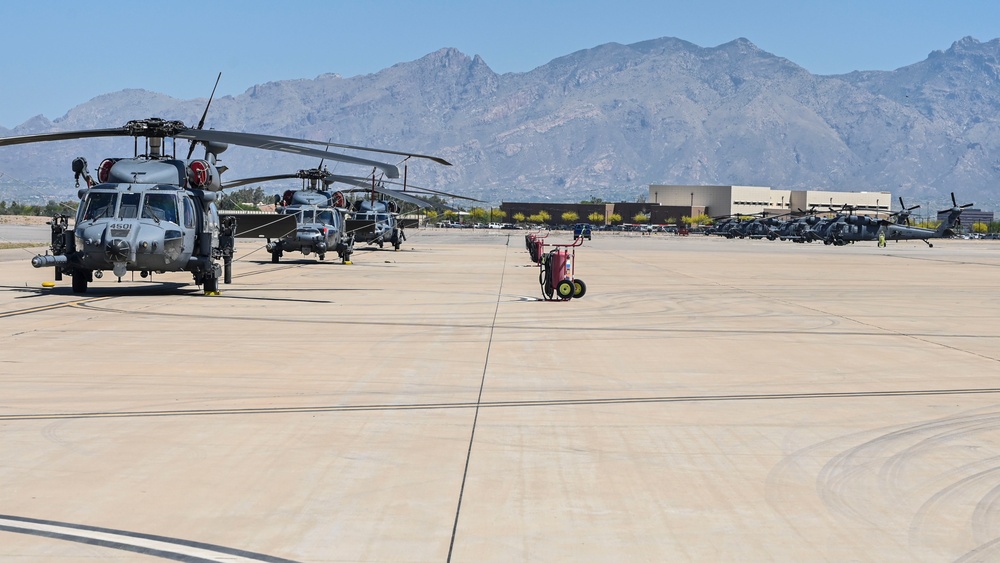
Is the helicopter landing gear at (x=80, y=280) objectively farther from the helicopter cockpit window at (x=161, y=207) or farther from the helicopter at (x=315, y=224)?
the helicopter at (x=315, y=224)

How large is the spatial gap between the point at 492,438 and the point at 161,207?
15.6 meters

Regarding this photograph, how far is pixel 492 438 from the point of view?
27.8 ft

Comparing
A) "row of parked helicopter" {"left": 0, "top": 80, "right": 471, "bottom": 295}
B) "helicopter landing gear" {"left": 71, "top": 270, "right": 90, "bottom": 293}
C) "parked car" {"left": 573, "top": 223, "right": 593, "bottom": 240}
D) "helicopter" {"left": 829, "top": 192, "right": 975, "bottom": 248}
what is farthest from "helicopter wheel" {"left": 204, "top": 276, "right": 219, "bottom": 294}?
"helicopter" {"left": 829, "top": 192, "right": 975, "bottom": 248}

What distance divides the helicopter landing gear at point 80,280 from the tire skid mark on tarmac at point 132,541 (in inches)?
676

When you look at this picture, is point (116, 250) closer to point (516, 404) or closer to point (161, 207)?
point (161, 207)

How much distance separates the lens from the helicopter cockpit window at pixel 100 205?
2184cm

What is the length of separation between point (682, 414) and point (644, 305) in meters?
12.9

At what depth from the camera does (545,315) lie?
19.7 meters

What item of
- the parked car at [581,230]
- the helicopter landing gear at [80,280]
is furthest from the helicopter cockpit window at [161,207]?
the parked car at [581,230]

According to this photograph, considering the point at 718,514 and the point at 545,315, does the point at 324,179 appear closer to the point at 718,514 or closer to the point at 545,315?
the point at 545,315

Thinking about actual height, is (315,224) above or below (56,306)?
above

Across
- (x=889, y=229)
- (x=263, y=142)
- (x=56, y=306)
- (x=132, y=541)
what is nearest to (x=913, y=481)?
(x=132, y=541)

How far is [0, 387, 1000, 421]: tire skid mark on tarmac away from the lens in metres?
9.23

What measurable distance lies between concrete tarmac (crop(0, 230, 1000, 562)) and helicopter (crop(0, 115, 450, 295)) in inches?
107
